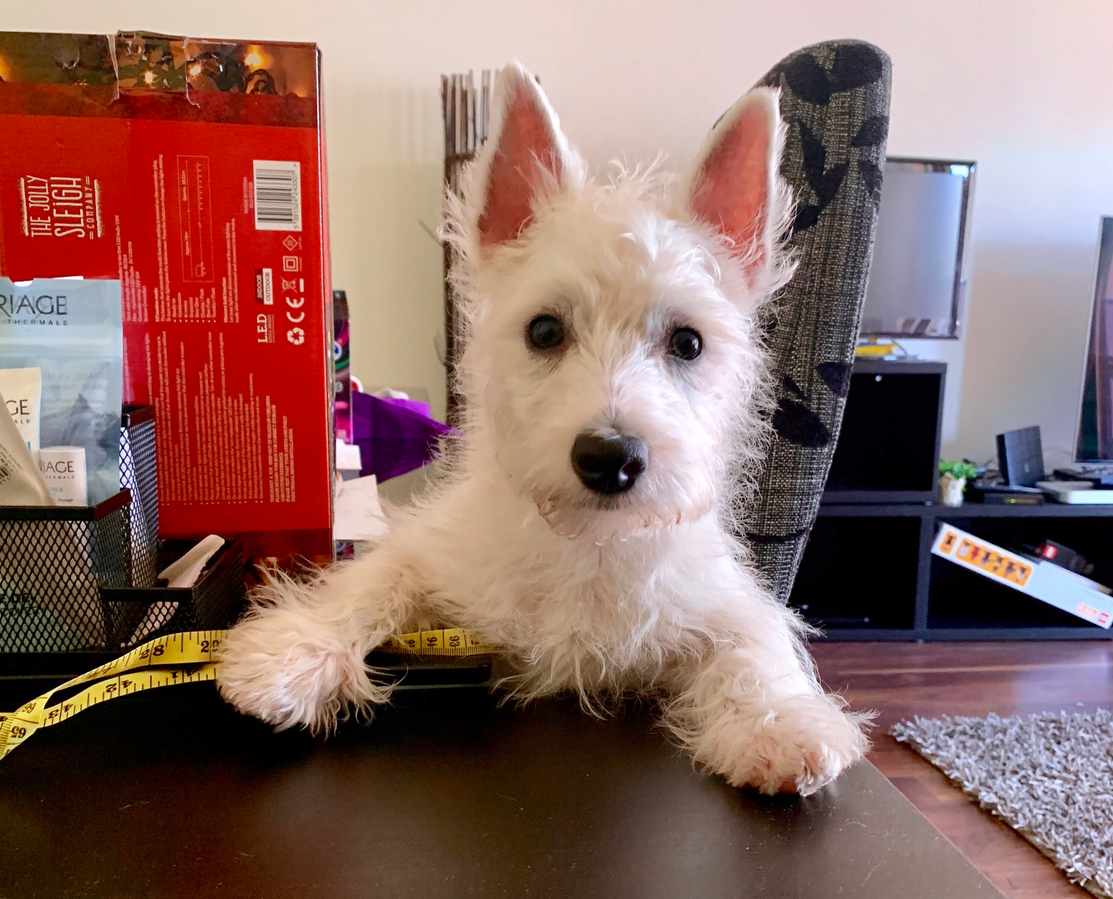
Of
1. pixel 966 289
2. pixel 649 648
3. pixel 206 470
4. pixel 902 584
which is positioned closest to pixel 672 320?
pixel 649 648

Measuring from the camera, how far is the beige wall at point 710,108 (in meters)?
3.00

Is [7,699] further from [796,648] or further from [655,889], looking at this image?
[796,648]

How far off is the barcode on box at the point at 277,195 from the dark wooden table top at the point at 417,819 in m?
0.53

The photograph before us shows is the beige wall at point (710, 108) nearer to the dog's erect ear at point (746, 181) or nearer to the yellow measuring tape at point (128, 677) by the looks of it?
the dog's erect ear at point (746, 181)

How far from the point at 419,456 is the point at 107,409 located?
1.15 m

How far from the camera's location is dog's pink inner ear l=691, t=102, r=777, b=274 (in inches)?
35.4

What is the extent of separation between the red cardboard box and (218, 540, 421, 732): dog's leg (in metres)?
0.12

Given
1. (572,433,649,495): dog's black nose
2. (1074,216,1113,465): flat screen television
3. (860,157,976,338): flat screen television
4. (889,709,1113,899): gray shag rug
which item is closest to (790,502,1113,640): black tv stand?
(1074,216,1113,465): flat screen television

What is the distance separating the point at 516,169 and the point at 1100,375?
331 centimetres

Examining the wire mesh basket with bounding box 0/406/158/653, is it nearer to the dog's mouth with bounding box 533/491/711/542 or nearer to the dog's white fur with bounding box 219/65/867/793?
the dog's white fur with bounding box 219/65/867/793

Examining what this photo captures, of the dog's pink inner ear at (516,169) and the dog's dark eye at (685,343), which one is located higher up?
the dog's pink inner ear at (516,169)

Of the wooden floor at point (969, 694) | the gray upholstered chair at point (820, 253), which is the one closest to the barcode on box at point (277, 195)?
the gray upholstered chair at point (820, 253)

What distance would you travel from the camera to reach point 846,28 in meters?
3.28

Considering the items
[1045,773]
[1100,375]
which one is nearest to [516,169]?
[1045,773]
